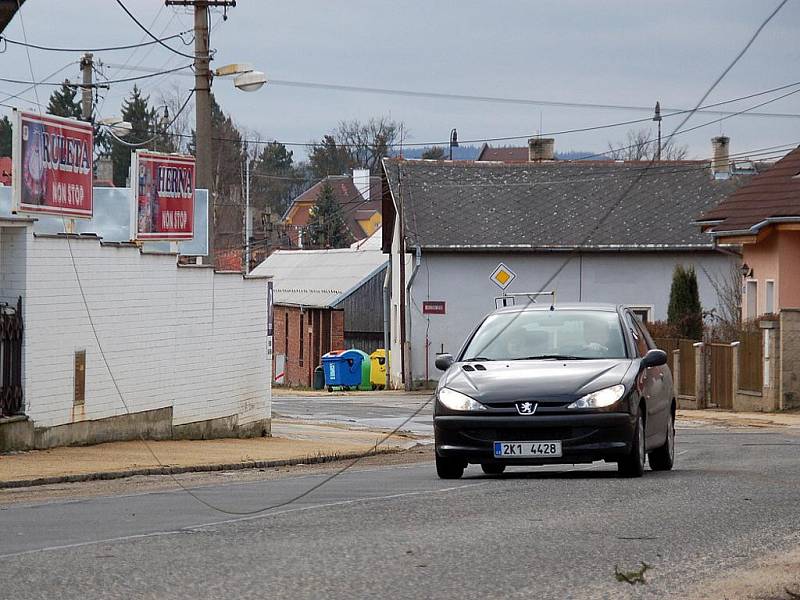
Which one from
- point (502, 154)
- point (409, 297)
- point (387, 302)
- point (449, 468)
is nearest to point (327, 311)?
point (387, 302)

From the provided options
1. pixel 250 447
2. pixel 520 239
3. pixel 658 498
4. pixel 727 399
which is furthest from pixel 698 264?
pixel 658 498

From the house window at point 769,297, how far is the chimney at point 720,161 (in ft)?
51.8

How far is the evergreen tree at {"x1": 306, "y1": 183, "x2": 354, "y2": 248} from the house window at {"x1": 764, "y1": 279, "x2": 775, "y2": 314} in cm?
6141

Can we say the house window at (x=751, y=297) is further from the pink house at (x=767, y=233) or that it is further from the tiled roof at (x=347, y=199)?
A: the tiled roof at (x=347, y=199)

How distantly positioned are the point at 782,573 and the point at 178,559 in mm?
3359

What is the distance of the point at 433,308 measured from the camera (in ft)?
149

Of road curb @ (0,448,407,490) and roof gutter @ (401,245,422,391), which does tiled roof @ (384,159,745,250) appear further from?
road curb @ (0,448,407,490)

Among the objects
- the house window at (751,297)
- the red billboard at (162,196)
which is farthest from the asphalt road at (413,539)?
the house window at (751,297)

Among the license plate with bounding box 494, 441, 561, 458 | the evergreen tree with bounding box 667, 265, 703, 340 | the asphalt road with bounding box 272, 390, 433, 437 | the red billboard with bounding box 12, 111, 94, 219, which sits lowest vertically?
the asphalt road with bounding box 272, 390, 433, 437

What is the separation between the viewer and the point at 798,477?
13.2 meters

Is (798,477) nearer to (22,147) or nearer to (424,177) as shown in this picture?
(22,147)

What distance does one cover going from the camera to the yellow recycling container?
51375 mm

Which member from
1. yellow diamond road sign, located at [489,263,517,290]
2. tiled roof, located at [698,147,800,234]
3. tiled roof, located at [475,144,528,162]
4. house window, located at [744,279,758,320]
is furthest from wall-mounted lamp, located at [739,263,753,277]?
tiled roof, located at [475,144,528,162]

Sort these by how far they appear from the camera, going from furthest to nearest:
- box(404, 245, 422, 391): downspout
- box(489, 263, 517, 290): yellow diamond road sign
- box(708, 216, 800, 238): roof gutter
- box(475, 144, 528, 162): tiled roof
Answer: box(475, 144, 528, 162): tiled roof → box(404, 245, 422, 391): downspout → box(489, 263, 517, 290): yellow diamond road sign → box(708, 216, 800, 238): roof gutter
